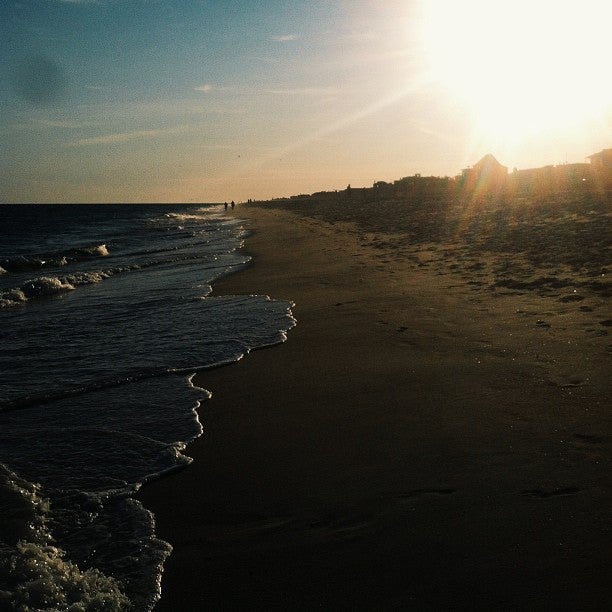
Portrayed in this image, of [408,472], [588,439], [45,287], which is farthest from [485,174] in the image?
[408,472]

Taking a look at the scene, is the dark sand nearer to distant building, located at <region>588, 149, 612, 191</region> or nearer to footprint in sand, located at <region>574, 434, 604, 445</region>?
footprint in sand, located at <region>574, 434, 604, 445</region>

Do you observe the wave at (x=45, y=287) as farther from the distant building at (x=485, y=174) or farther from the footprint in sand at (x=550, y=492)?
the distant building at (x=485, y=174)

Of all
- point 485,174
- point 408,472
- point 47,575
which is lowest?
point 47,575

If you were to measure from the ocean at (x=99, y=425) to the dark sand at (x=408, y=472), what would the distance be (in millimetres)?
239

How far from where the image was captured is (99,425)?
5410mm

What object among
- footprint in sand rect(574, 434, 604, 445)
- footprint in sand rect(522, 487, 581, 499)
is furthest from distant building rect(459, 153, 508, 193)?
footprint in sand rect(522, 487, 581, 499)

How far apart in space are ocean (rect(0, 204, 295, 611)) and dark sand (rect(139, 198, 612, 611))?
239 mm

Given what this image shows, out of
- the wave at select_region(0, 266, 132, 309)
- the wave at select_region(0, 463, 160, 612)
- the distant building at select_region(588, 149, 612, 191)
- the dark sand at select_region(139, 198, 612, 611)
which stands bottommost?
the wave at select_region(0, 463, 160, 612)

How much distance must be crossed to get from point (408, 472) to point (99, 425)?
318cm

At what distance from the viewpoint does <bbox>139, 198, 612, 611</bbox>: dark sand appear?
113 inches

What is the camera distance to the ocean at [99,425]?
10.3ft

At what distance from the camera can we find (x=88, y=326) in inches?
401

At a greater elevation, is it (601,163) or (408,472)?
(601,163)

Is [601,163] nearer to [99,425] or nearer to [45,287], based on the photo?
[45,287]
